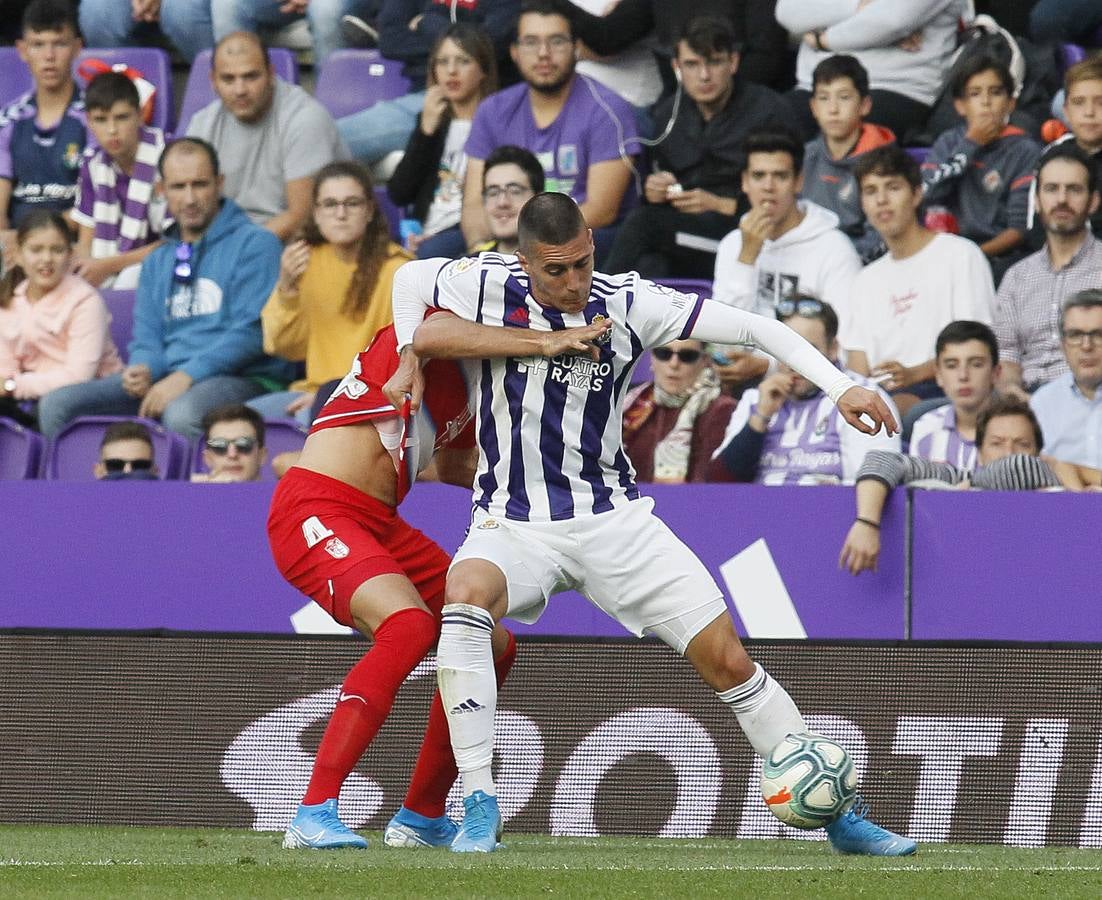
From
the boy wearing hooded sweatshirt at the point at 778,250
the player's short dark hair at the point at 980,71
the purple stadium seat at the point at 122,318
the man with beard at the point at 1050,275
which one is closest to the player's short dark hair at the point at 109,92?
the purple stadium seat at the point at 122,318

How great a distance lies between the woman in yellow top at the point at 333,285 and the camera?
9.84 meters

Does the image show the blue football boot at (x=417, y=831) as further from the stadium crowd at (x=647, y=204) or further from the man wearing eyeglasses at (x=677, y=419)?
the man wearing eyeglasses at (x=677, y=419)

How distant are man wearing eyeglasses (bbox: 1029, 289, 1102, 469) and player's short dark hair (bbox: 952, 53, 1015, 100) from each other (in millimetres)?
1717

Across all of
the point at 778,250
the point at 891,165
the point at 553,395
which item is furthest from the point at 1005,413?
the point at 553,395

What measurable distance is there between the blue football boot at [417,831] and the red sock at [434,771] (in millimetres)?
22

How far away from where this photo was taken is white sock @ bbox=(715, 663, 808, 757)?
5691mm

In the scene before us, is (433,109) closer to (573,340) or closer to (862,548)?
(862,548)

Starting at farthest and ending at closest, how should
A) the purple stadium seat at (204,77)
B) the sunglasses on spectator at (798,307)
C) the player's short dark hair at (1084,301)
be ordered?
the purple stadium seat at (204,77) < the sunglasses on spectator at (798,307) < the player's short dark hair at (1084,301)

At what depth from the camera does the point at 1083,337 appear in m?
8.54

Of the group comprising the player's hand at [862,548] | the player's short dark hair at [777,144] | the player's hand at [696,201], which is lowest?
the player's hand at [862,548]

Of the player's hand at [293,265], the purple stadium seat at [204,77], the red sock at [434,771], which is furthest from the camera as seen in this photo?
the purple stadium seat at [204,77]

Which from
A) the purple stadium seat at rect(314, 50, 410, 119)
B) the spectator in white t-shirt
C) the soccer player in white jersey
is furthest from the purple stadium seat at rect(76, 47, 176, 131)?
the soccer player in white jersey

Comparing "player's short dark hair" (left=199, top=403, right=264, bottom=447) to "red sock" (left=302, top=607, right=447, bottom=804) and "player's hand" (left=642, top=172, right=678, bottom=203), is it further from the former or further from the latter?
"red sock" (left=302, top=607, right=447, bottom=804)

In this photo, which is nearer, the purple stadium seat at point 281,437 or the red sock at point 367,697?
the red sock at point 367,697
